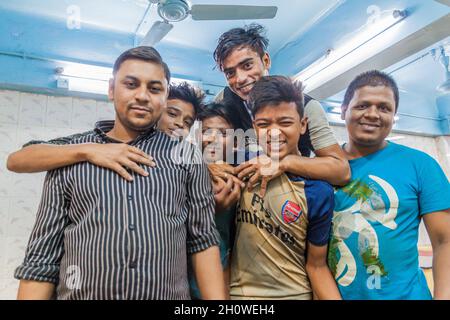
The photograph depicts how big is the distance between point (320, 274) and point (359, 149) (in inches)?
18.3

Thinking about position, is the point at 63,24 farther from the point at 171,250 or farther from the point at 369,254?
the point at 369,254

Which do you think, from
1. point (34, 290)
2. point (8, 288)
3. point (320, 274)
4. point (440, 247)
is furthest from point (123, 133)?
point (8, 288)

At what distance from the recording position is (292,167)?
3.34 ft

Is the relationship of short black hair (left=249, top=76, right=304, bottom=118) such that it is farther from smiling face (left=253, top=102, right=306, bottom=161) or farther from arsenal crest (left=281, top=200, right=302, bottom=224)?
arsenal crest (left=281, top=200, right=302, bottom=224)

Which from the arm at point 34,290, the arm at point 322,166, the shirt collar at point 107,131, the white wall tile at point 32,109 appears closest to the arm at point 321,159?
the arm at point 322,166

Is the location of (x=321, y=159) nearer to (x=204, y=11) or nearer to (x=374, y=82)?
(x=374, y=82)

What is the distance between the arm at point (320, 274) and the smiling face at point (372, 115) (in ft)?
1.34

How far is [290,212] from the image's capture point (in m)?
1.01

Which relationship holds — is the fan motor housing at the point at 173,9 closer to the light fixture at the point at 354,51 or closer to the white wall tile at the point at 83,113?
the light fixture at the point at 354,51

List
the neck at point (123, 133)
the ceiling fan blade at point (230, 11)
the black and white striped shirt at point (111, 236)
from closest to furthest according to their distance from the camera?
the black and white striped shirt at point (111, 236) < the neck at point (123, 133) < the ceiling fan blade at point (230, 11)

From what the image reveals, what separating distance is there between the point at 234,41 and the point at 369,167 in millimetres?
739

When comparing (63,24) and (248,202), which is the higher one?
(63,24)

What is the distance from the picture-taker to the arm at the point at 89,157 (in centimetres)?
89

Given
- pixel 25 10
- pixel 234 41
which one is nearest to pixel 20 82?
pixel 25 10
